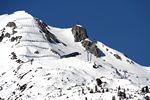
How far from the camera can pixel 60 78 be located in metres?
141

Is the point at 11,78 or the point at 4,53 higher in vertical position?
the point at 4,53

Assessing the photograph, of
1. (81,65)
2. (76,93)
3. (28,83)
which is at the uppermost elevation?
(81,65)

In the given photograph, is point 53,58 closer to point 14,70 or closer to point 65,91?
point 14,70

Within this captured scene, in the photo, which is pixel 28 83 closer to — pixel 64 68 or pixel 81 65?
pixel 64 68

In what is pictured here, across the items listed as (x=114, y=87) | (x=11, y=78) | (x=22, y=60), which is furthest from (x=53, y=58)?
(x=114, y=87)

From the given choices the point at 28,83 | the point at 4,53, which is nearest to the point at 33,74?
the point at 28,83

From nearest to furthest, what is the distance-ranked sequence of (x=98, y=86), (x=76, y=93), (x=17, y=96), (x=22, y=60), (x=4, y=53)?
(x=76, y=93) → (x=98, y=86) → (x=17, y=96) → (x=22, y=60) → (x=4, y=53)

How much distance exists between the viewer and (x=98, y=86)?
124 m

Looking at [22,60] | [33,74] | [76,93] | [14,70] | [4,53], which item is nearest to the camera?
[76,93]

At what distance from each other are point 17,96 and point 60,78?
461 inches

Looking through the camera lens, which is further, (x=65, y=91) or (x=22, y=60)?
(x=22, y=60)

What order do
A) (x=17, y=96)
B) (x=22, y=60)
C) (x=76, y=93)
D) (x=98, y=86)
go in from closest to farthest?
(x=76, y=93), (x=98, y=86), (x=17, y=96), (x=22, y=60)

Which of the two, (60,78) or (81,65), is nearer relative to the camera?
(60,78)

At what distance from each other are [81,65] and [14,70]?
2020 cm
